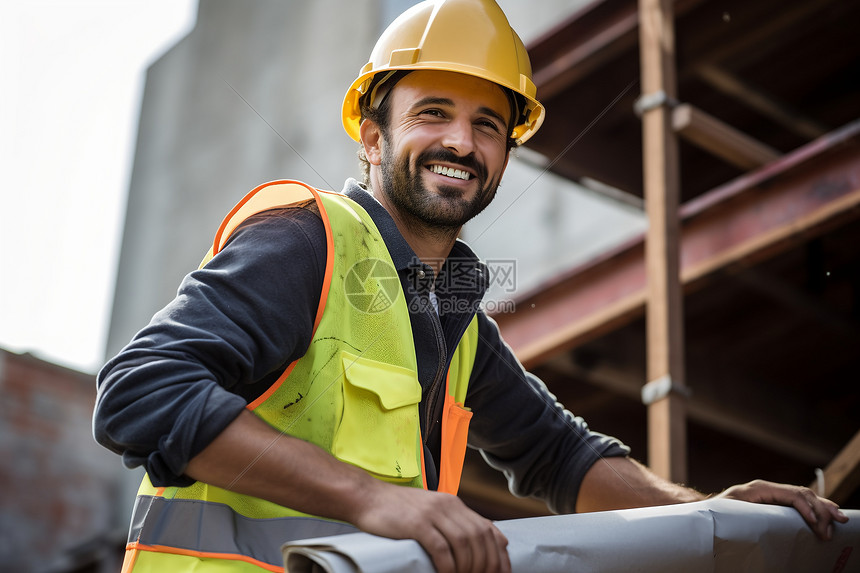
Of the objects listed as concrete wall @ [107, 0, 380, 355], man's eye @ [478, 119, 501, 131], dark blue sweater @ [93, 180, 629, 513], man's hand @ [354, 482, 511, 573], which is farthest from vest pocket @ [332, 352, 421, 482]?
concrete wall @ [107, 0, 380, 355]

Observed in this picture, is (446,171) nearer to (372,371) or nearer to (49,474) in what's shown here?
(372,371)

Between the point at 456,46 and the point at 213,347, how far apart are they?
116cm

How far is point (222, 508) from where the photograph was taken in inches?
67.6

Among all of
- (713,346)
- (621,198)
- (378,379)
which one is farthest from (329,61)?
(378,379)

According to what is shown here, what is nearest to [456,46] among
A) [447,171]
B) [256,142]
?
[447,171]

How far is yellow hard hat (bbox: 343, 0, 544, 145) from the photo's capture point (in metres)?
2.35

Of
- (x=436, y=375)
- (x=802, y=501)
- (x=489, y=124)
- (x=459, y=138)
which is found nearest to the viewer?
(x=802, y=501)

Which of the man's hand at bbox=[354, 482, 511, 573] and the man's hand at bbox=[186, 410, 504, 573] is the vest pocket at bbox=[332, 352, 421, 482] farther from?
the man's hand at bbox=[354, 482, 511, 573]

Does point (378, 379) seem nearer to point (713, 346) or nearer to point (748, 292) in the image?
point (748, 292)

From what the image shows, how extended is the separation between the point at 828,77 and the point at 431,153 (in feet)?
12.9

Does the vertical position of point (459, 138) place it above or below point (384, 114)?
below

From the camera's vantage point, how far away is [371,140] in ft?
8.31

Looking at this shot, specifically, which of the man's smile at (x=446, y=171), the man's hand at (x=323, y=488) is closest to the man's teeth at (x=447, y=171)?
the man's smile at (x=446, y=171)

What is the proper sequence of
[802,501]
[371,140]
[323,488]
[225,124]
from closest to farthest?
[323,488] → [802,501] → [371,140] → [225,124]
